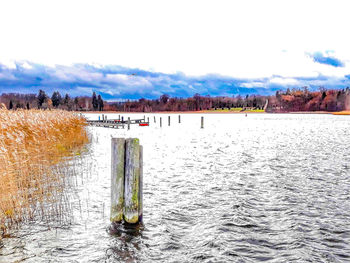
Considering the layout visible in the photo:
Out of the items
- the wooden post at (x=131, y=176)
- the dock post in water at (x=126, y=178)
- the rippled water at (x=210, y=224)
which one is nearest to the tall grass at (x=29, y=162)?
the rippled water at (x=210, y=224)

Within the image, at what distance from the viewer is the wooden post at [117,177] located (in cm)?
838

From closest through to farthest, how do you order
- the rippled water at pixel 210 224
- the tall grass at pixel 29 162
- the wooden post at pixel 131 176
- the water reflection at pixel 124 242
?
1. the water reflection at pixel 124 242
2. the rippled water at pixel 210 224
3. the wooden post at pixel 131 176
4. the tall grass at pixel 29 162

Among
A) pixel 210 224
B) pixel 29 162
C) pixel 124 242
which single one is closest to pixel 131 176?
pixel 124 242

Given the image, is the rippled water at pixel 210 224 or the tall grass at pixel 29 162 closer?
the rippled water at pixel 210 224

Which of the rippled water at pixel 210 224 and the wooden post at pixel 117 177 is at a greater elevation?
the wooden post at pixel 117 177

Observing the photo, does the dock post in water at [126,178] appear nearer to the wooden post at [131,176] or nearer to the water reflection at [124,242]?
the wooden post at [131,176]

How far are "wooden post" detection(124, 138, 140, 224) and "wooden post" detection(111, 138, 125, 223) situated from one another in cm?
11

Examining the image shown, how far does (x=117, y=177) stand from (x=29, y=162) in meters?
7.62

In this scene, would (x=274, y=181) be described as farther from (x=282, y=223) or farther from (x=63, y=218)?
(x=63, y=218)

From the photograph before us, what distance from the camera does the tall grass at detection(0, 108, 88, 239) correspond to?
9281mm

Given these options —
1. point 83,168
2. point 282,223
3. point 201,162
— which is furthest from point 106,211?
point 201,162

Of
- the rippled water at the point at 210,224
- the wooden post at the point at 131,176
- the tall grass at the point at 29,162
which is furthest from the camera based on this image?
the tall grass at the point at 29,162

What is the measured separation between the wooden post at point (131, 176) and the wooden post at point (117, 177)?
0.11 metres

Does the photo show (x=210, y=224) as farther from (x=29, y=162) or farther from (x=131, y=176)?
(x=29, y=162)
